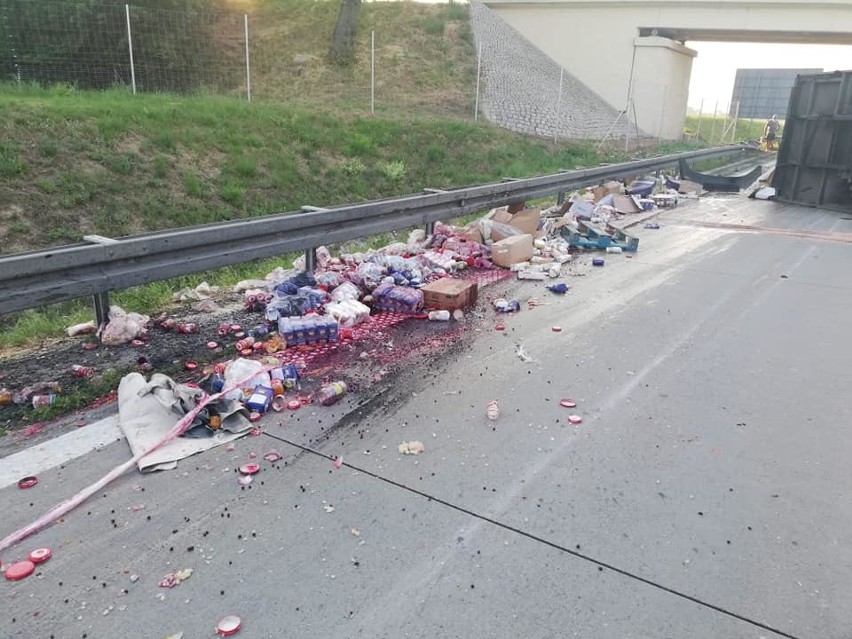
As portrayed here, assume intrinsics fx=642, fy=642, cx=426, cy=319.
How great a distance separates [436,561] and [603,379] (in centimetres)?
263

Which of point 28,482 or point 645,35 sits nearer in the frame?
point 28,482

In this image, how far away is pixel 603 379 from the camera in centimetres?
512

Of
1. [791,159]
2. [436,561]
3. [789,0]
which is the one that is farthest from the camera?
[789,0]

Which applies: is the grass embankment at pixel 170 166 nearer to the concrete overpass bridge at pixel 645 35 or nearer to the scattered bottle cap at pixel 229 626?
the scattered bottle cap at pixel 229 626

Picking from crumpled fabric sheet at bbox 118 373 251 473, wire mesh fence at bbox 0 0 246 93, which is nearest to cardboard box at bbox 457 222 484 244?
crumpled fabric sheet at bbox 118 373 251 473

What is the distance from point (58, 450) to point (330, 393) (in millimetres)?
1706

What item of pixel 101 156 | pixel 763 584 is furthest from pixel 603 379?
pixel 101 156

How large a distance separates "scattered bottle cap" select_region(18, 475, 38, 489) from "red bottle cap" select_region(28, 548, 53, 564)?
611mm

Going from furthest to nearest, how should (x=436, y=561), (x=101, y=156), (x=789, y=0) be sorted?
1. (x=789, y=0)
2. (x=101, y=156)
3. (x=436, y=561)

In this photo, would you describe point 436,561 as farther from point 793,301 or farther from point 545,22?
point 545,22

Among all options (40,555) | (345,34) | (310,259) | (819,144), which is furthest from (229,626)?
(345,34)

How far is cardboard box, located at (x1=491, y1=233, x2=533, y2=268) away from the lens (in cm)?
873

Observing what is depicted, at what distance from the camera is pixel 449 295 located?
6590 mm

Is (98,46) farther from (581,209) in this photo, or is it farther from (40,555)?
(40,555)
